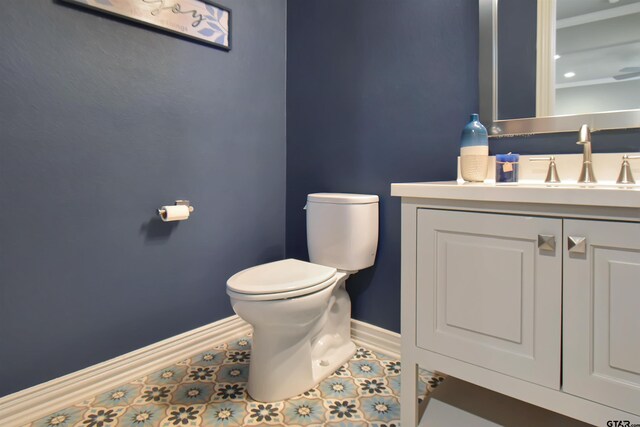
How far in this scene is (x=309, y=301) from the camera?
4.50 ft

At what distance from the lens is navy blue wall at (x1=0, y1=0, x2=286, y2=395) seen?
129 cm

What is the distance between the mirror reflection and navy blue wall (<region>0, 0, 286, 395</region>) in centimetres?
120

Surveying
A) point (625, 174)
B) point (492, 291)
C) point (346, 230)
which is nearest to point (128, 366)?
point (346, 230)

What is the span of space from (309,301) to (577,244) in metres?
0.83

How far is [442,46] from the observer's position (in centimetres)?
155

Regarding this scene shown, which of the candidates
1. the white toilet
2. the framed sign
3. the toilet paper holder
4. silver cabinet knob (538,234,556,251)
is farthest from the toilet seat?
the framed sign

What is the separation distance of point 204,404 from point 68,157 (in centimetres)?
102

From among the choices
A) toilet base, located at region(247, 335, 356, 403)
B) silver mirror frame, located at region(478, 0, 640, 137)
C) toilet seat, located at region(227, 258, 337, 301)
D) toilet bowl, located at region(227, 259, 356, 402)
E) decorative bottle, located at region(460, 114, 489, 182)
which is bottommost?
toilet base, located at region(247, 335, 356, 403)

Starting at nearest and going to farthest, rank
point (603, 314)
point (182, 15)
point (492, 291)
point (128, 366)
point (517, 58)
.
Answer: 1. point (603, 314)
2. point (492, 291)
3. point (517, 58)
4. point (128, 366)
5. point (182, 15)

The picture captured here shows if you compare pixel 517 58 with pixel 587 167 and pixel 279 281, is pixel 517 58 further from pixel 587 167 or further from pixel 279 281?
pixel 279 281

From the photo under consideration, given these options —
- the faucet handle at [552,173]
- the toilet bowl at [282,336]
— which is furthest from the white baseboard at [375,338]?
the faucet handle at [552,173]

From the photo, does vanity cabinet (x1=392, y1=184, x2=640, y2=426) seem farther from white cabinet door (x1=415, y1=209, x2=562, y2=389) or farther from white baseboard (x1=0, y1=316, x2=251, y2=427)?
white baseboard (x1=0, y1=316, x2=251, y2=427)

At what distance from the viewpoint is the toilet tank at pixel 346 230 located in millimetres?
1668

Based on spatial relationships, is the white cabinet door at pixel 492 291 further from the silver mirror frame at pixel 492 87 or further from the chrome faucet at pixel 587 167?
the silver mirror frame at pixel 492 87
